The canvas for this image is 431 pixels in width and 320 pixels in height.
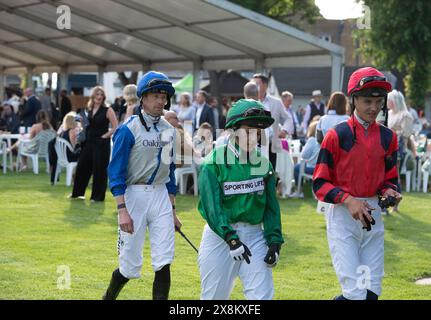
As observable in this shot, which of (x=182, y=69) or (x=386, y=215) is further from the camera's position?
(x=182, y=69)

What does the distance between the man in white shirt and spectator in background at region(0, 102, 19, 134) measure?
14.8 metres

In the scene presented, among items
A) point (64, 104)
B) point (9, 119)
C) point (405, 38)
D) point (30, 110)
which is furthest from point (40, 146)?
point (405, 38)

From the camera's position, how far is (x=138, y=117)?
21.2 ft

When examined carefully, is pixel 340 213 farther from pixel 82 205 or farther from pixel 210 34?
pixel 210 34

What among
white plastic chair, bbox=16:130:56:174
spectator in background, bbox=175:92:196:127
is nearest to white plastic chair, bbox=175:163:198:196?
spectator in background, bbox=175:92:196:127

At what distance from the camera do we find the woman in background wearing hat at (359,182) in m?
5.51

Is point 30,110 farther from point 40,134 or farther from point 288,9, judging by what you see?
point 288,9

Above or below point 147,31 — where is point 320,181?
below

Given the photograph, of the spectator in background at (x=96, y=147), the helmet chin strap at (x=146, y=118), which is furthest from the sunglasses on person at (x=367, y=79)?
the spectator in background at (x=96, y=147)

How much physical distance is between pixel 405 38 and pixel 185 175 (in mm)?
17297

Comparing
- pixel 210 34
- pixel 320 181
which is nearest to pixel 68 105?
pixel 210 34

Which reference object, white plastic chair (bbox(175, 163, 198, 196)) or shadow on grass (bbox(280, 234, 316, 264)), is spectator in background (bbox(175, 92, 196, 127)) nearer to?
white plastic chair (bbox(175, 163, 198, 196))

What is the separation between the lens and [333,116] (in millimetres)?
11414

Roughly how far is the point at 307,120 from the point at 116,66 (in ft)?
27.9
